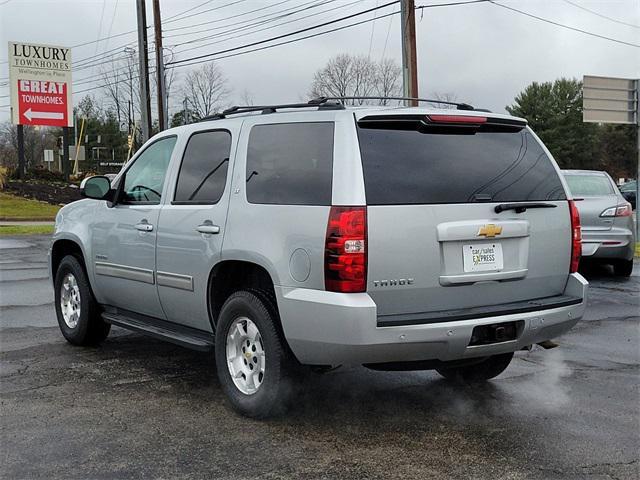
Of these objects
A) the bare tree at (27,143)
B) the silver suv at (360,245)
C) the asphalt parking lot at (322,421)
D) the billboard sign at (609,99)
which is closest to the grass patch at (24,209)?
the billboard sign at (609,99)

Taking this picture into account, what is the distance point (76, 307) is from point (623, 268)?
8.82 metres

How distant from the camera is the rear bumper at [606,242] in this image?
11039 millimetres

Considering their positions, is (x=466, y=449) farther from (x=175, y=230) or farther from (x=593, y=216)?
(x=593, y=216)

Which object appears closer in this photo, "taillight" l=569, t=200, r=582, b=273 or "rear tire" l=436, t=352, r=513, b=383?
"taillight" l=569, t=200, r=582, b=273

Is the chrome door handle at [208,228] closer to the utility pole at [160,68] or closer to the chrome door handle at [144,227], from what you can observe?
the chrome door handle at [144,227]

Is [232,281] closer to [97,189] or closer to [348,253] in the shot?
[348,253]

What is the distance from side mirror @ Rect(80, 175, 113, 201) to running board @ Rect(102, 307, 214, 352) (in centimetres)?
Answer: 97

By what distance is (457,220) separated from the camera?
4.16 metres

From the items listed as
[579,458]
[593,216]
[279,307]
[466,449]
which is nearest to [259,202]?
[279,307]

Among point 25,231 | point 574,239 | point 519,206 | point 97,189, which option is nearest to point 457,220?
point 519,206

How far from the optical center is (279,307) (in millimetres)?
4195

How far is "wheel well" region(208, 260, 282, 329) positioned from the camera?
4.57 meters

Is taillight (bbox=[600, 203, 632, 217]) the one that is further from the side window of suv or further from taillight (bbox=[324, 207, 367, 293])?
taillight (bbox=[324, 207, 367, 293])

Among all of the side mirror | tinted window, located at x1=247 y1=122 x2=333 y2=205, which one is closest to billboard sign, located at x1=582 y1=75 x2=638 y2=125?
the side mirror
